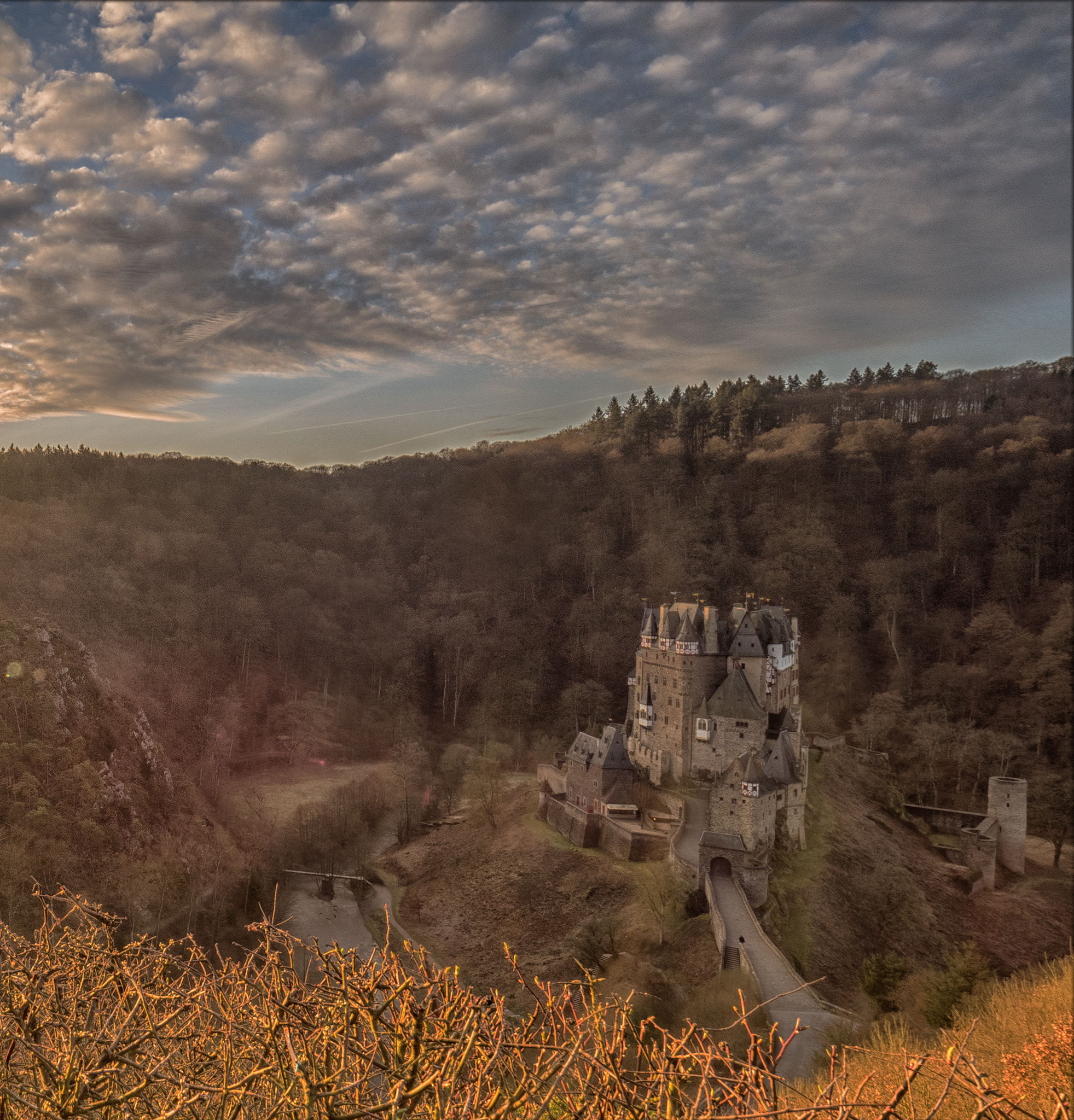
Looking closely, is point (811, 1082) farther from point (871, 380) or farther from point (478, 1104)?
point (871, 380)

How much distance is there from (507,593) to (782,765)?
2656 centimetres

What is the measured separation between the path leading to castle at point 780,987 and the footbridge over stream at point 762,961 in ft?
0.04

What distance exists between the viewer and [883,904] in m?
18.1

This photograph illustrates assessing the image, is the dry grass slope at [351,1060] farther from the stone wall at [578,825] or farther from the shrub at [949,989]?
the stone wall at [578,825]

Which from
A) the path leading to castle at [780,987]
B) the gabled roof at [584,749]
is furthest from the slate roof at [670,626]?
the path leading to castle at [780,987]

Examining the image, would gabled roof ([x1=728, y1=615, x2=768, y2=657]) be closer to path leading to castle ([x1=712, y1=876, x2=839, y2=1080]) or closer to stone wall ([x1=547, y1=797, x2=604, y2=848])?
stone wall ([x1=547, y1=797, x2=604, y2=848])

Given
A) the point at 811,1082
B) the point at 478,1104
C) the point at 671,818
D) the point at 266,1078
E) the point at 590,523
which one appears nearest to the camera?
the point at 478,1104

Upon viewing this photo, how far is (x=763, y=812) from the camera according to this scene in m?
17.4

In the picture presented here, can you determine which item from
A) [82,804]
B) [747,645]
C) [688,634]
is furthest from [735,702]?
[82,804]

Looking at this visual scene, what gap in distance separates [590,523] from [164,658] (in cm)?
3065

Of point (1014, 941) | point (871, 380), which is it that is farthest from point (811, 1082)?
point (871, 380)

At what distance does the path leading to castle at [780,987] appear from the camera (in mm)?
10695

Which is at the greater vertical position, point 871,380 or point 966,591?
point 871,380

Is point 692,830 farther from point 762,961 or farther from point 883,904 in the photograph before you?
point 762,961
